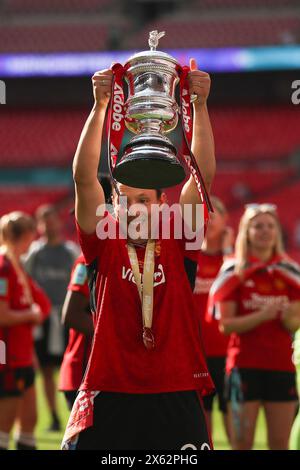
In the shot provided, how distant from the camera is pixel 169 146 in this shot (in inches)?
115

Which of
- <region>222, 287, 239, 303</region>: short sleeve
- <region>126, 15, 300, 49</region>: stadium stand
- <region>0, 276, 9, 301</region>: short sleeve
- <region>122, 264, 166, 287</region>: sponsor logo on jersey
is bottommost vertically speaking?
<region>122, 264, 166, 287</region>: sponsor logo on jersey

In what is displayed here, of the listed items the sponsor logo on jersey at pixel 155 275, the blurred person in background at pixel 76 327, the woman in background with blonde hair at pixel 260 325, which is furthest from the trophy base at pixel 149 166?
the woman in background with blonde hair at pixel 260 325

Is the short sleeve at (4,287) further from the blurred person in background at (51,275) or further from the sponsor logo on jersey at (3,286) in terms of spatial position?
the blurred person in background at (51,275)

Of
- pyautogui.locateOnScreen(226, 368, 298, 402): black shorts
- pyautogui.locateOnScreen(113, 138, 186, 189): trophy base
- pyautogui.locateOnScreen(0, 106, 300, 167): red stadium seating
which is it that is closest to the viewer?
pyautogui.locateOnScreen(113, 138, 186, 189): trophy base

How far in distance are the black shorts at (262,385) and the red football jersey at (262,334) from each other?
4cm

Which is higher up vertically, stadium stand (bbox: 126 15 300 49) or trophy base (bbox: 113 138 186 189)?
stadium stand (bbox: 126 15 300 49)

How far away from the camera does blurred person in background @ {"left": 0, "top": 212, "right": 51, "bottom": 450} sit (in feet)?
17.2

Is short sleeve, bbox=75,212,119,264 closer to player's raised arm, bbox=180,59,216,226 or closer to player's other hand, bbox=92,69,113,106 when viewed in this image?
player's raised arm, bbox=180,59,216,226

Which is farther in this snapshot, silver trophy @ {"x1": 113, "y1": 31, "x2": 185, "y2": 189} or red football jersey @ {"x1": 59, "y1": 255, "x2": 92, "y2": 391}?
red football jersey @ {"x1": 59, "y1": 255, "x2": 92, "y2": 391}

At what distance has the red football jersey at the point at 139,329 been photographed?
106 inches

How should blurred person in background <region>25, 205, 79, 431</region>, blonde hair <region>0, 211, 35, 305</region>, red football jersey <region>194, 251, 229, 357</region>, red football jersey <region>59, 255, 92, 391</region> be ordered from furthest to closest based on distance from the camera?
blurred person in background <region>25, 205, 79, 431</region> → red football jersey <region>194, 251, 229, 357</region> → blonde hair <region>0, 211, 35, 305</region> → red football jersey <region>59, 255, 92, 391</region>

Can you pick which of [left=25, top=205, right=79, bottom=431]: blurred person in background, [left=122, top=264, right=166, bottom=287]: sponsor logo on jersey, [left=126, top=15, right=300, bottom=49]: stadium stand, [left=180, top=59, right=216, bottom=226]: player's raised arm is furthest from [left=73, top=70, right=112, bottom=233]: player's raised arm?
[left=126, top=15, right=300, bottom=49]: stadium stand

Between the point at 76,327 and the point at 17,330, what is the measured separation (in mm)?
1599

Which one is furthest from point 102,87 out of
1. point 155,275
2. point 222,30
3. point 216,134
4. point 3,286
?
point 222,30
